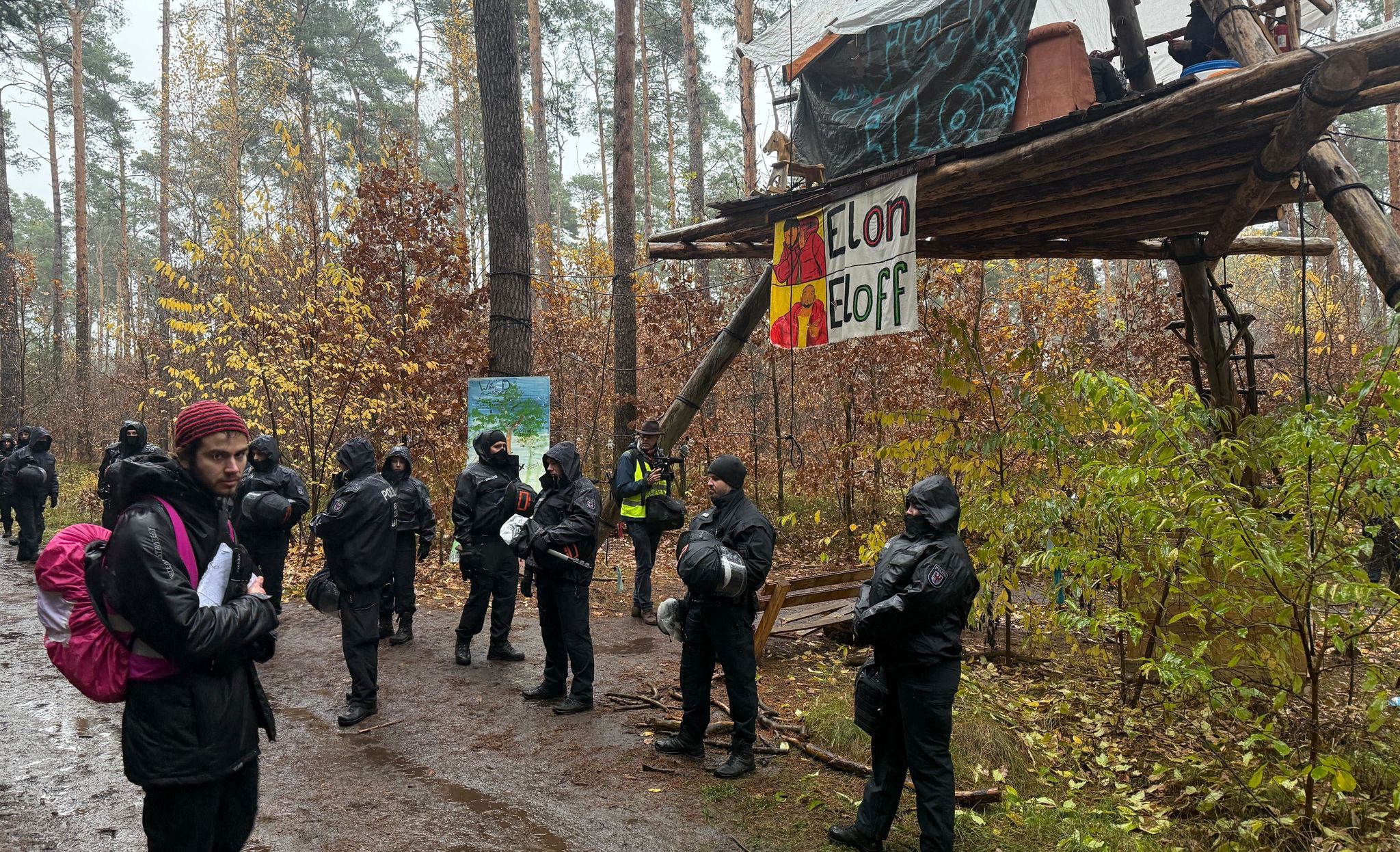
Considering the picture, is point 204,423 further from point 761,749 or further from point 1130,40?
point 1130,40

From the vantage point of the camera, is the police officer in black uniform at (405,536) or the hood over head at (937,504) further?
the police officer in black uniform at (405,536)

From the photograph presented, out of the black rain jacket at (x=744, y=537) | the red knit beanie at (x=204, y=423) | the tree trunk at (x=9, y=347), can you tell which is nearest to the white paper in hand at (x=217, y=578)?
the red knit beanie at (x=204, y=423)

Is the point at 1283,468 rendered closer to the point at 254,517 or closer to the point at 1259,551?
the point at 1259,551

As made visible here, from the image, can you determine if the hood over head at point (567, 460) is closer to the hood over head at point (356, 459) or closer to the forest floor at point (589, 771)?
the hood over head at point (356, 459)

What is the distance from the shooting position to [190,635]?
241cm

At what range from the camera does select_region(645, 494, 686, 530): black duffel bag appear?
729cm

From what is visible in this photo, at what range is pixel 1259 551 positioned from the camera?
Result: 134 inches

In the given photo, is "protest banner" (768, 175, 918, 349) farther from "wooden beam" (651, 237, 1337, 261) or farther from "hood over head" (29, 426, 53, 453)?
"hood over head" (29, 426, 53, 453)

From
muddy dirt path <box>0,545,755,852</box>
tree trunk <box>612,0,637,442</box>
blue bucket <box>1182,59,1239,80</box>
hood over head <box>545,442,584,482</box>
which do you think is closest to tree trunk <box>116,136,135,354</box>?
tree trunk <box>612,0,637,442</box>

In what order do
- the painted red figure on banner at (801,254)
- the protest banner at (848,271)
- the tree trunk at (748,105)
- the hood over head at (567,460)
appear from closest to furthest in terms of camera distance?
the protest banner at (848,271), the hood over head at (567,460), the painted red figure on banner at (801,254), the tree trunk at (748,105)

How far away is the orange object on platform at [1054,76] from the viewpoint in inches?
188

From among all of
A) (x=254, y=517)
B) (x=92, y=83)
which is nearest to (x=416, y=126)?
(x=92, y=83)

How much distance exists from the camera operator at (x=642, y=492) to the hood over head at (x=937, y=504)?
177 inches

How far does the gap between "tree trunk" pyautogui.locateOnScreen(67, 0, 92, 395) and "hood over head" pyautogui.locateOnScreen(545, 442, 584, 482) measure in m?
23.4
